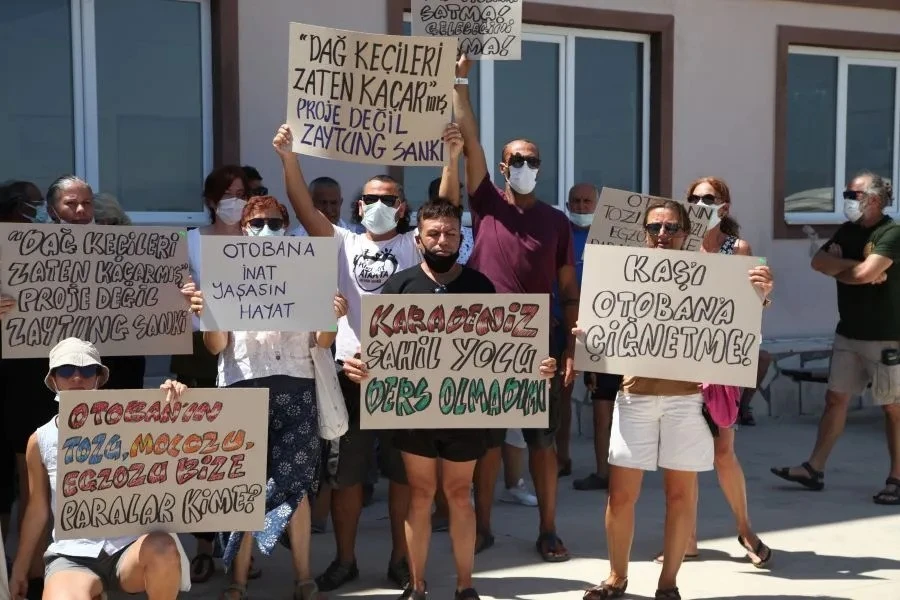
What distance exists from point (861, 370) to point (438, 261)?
3.70 meters

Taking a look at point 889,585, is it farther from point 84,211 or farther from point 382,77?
point 84,211

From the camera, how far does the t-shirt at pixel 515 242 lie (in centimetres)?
580

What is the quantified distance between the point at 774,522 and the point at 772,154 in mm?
4551

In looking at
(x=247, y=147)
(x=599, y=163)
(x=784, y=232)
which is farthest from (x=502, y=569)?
(x=784, y=232)

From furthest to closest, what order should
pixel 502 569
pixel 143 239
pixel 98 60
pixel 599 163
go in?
1. pixel 599 163
2. pixel 98 60
3. pixel 502 569
4. pixel 143 239

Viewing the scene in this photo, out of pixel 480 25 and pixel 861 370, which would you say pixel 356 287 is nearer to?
pixel 480 25

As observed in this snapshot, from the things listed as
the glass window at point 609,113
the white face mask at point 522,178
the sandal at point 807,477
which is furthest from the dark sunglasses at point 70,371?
the glass window at point 609,113

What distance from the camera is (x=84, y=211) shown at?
18.0 ft

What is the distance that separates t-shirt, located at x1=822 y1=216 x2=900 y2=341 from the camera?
24.1 feet

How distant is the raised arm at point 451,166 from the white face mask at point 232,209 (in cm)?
100

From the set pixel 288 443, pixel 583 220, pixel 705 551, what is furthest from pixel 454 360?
pixel 583 220

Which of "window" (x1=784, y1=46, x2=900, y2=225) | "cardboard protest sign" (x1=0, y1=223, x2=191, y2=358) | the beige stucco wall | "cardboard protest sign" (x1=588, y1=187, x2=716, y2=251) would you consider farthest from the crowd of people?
"window" (x1=784, y1=46, x2=900, y2=225)

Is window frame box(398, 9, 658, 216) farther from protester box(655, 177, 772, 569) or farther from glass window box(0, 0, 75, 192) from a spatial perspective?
protester box(655, 177, 772, 569)

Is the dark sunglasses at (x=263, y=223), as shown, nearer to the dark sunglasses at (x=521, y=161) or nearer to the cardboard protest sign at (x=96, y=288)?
the cardboard protest sign at (x=96, y=288)
